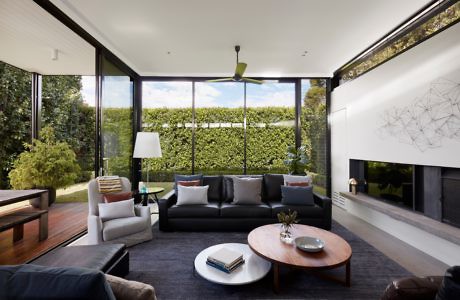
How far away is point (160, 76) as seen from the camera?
5.73 metres

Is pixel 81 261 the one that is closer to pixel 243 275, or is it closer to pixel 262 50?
pixel 243 275

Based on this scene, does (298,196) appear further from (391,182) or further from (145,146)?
(145,146)

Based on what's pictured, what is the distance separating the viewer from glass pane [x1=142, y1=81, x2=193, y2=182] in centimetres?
584

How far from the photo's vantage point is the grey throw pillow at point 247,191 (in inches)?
153

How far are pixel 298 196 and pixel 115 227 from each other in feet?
8.94

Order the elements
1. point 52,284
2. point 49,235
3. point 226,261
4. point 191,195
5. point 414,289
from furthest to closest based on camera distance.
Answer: point 191,195 < point 49,235 < point 226,261 < point 414,289 < point 52,284

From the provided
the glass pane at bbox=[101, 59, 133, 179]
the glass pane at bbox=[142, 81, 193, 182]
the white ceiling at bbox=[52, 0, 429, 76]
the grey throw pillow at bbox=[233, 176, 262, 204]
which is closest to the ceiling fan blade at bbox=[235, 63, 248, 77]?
the white ceiling at bbox=[52, 0, 429, 76]

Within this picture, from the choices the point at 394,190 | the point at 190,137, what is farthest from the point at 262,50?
the point at 394,190

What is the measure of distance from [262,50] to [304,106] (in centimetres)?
209

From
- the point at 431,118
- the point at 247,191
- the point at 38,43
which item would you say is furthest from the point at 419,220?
the point at 38,43

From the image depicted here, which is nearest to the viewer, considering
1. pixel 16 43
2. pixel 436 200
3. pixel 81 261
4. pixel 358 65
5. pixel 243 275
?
pixel 81 261

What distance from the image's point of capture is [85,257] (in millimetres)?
2064

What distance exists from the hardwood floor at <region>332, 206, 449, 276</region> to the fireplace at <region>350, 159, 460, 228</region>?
19.6 inches

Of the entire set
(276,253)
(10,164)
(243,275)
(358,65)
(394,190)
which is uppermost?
(358,65)
